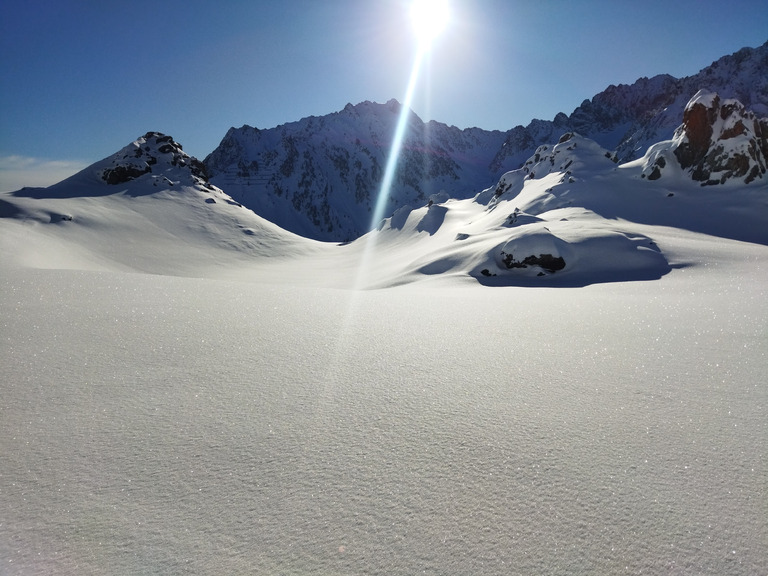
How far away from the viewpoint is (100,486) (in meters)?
Answer: 2.04

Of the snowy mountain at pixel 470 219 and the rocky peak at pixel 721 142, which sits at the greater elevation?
the rocky peak at pixel 721 142

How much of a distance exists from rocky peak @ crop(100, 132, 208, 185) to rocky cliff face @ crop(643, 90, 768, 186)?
49663 mm

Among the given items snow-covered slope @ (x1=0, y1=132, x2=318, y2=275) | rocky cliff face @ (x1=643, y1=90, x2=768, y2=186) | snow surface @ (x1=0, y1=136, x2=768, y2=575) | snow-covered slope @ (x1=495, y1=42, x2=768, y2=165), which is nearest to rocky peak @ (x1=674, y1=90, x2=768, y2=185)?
rocky cliff face @ (x1=643, y1=90, x2=768, y2=186)

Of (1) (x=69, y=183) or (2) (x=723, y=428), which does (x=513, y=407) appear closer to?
(2) (x=723, y=428)

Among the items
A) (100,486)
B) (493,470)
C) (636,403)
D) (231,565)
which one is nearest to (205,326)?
(100,486)

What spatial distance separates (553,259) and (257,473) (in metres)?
15.7

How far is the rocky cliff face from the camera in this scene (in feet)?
97.1

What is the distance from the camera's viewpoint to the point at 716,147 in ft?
99.9

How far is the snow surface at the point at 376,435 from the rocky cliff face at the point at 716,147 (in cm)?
3237

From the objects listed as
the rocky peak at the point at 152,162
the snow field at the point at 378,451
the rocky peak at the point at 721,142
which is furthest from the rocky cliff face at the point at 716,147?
the rocky peak at the point at 152,162

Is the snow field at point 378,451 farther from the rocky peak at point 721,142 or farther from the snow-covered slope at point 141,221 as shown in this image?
the rocky peak at point 721,142

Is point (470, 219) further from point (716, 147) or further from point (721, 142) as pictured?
point (721, 142)

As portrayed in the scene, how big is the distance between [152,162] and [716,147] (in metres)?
56.7

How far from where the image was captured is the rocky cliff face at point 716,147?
2959 cm
